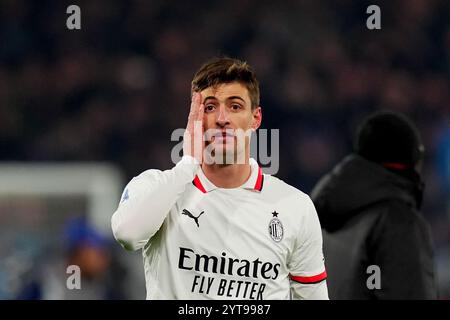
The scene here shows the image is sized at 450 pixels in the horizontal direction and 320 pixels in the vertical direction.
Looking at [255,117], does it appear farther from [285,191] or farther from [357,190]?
[357,190]

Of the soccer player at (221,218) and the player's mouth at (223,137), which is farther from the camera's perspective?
the player's mouth at (223,137)

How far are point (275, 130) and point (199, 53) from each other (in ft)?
6.57

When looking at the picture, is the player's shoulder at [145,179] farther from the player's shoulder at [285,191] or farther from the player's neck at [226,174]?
the player's shoulder at [285,191]

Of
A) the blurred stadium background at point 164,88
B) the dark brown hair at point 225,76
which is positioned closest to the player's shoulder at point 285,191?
the dark brown hair at point 225,76

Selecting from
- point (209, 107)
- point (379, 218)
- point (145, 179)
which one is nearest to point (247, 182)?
point (209, 107)

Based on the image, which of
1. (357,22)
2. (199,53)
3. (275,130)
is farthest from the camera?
(357,22)

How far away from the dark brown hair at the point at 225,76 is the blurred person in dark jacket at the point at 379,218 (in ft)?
3.16

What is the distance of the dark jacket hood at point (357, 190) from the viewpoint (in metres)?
4.05

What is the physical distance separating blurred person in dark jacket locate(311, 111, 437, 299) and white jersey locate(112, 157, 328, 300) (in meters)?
0.71

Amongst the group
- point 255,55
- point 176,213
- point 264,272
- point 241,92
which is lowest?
point 264,272

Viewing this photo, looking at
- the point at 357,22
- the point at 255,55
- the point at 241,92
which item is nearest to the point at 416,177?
the point at 241,92

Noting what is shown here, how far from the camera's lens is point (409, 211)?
3977 millimetres

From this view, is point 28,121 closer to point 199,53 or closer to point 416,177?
point 199,53

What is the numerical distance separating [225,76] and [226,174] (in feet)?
1.12
